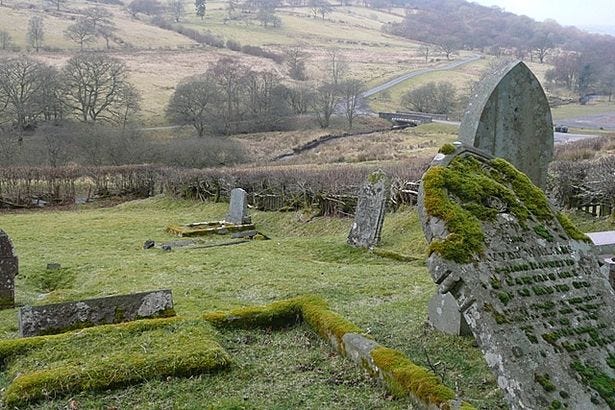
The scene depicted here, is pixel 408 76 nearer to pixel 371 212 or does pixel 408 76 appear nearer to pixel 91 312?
pixel 371 212

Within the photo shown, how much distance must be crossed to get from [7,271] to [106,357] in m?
5.91

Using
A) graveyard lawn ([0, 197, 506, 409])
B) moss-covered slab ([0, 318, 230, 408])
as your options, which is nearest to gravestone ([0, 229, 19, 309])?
graveyard lawn ([0, 197, 506, 409])

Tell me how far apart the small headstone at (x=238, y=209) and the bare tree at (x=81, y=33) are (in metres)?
76.6

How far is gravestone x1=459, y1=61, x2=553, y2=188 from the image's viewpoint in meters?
9.21

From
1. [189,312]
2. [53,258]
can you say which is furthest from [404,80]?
[189,312]

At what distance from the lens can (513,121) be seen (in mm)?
9508

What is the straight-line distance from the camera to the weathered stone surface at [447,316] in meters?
8.45

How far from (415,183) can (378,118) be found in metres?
49.6

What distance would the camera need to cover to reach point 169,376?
24.3 ft

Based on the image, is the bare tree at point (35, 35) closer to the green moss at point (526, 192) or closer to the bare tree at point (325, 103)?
the bare tree at point (325, 103)

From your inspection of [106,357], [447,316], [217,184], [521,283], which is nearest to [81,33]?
[217,184]

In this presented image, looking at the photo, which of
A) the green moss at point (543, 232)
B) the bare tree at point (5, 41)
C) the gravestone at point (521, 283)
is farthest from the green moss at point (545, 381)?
the bare tree at point (5, 41)

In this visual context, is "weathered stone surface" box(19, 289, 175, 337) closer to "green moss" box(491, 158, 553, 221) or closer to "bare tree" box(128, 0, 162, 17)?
"green moss" box(491, 158, 553, 221)

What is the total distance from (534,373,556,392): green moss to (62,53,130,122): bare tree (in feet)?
193
